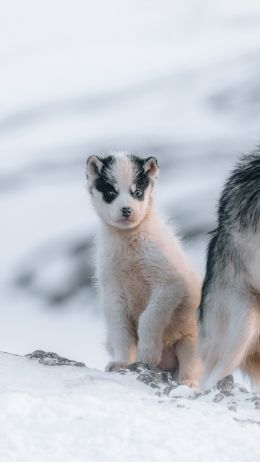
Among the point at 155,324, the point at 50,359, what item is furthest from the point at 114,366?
the point at 50,359

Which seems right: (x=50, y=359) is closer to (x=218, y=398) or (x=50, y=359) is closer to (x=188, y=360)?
(x=188, y=360)

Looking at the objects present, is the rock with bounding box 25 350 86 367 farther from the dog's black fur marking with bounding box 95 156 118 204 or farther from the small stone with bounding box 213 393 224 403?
the dog's black fur marking with bounding box 95 156 118 204

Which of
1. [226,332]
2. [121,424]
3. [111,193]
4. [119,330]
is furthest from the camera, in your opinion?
[111,193]

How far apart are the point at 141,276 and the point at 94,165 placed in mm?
1035

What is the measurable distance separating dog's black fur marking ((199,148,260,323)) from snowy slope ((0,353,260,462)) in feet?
4.83

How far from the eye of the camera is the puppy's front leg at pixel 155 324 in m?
8.39

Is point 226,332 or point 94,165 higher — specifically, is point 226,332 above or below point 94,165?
below

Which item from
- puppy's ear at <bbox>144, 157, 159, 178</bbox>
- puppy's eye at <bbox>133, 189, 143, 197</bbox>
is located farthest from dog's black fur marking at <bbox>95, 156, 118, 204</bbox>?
puppy's ear at <bbox>144, 157, 159, 178</bbox>

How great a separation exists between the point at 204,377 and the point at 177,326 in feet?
2.59

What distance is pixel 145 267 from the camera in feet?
28.8

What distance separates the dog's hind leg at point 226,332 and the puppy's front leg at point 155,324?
479 mm

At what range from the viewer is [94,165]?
9203 mm

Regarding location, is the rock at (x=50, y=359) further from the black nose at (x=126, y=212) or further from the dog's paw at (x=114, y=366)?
the black nose at (x=126, y=212)

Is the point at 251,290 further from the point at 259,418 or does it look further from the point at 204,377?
the point at 259,418
